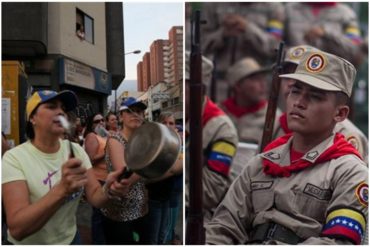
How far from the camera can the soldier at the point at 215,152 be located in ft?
7.34

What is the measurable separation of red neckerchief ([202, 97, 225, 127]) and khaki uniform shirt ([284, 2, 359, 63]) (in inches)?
22.3

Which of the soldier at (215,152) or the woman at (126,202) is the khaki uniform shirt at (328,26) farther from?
the woman at (126,202)

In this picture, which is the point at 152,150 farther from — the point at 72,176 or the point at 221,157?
the point at 221,157

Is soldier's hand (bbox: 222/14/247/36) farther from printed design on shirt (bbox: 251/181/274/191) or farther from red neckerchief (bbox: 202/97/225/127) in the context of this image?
printed design on shirt (bbox: 251/181/274/191)

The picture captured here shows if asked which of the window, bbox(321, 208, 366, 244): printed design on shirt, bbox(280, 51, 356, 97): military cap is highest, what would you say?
the window

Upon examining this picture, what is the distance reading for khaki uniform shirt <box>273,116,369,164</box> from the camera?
2086 millimetres

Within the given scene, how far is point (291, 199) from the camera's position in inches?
76.5

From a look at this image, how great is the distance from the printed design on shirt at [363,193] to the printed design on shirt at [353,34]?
82 centimetres

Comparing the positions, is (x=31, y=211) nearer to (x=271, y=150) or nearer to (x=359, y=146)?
(x=271, y=150)

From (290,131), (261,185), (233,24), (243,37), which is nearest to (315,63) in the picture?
(290,131)

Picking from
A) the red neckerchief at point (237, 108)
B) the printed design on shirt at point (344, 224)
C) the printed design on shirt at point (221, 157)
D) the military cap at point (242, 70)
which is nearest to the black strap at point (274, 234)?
the printed design on shirt at point (344, 224)

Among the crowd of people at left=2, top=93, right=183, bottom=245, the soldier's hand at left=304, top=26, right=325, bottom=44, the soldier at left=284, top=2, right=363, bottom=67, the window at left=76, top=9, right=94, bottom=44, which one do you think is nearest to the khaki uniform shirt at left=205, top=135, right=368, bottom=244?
the crowd of people at left=2, top=93, right=183, bottom=245

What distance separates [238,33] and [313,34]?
0.49 metres

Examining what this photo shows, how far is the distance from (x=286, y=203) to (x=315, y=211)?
111mm
